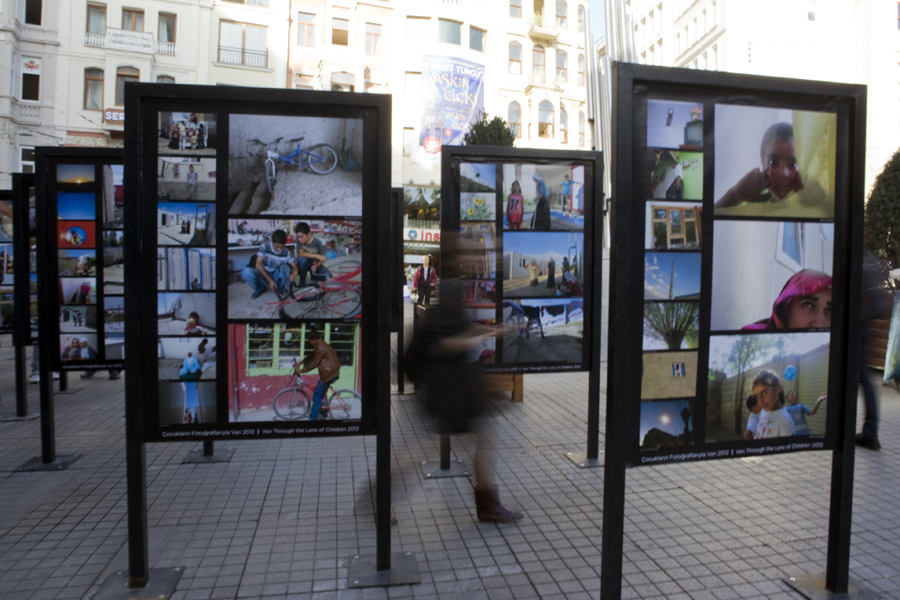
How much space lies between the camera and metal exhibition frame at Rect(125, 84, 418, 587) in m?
3.22

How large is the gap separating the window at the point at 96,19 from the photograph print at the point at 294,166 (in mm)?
33022

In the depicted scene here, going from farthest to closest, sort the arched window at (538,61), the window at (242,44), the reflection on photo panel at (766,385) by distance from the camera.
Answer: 1. the arched window at (538,61)
2. the window at (242,44)
3. the reflection on photo panel at (766,385)

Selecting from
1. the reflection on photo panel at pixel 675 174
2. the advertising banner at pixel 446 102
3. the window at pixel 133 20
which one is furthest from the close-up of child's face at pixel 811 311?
the window at pixel 133 20

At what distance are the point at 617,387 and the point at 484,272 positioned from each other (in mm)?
3147

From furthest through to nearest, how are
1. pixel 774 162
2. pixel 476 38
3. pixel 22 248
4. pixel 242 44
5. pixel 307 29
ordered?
pixel 476 38 → pixel 307 29 → pixel 242 44 → pixel 22 248 → pixel 774 162

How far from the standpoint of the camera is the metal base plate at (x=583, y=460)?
5.49 metres

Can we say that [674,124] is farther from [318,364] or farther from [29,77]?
[29,77]

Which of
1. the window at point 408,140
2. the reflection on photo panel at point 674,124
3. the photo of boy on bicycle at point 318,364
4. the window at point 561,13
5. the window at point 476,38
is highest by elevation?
the window at point 561,13

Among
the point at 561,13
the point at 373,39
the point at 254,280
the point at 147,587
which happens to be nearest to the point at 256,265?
the point at 254,280

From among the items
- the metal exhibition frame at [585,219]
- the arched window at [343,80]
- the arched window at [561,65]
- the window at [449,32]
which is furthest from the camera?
the arched window at [561,65]

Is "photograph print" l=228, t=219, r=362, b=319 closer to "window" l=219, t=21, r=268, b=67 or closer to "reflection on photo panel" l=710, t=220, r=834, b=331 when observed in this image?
"reflection on photo panel" l=710, t=220, r=834, b=331

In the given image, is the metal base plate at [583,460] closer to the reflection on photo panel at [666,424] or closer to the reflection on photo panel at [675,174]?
the reflection on photo panel at [666,424]

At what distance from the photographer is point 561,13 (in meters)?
41.4

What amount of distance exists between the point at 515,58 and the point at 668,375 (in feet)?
133
